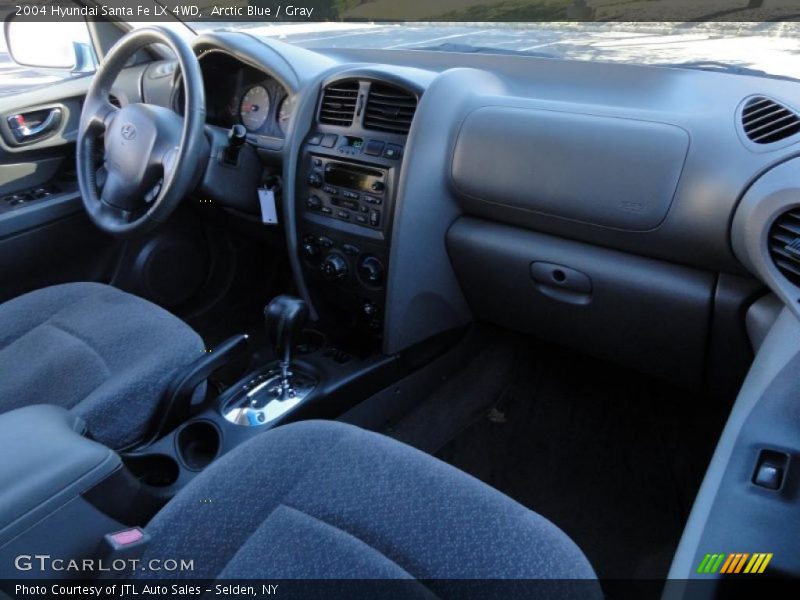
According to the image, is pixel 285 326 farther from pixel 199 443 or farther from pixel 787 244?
pixel 787 244

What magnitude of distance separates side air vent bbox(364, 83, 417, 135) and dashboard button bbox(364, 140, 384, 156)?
0.04 metres

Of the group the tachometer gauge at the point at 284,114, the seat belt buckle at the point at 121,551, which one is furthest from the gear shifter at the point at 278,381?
the seat belt buckle at the point at 121,551

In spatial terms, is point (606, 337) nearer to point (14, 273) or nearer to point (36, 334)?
point (36, 334)

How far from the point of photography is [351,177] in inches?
76.4

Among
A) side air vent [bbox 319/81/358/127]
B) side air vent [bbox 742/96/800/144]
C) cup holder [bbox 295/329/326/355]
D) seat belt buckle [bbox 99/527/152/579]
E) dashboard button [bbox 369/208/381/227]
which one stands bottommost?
cup holder [bbox 295/329/326/355]

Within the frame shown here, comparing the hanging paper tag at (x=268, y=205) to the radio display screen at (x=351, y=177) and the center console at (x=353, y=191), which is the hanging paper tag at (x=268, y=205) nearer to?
the center console at (x=353, y=191)

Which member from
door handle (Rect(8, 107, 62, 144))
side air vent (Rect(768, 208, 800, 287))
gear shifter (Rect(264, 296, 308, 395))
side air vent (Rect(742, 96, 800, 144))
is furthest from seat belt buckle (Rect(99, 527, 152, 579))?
door handle (Rect(8, 107, 62, 144))

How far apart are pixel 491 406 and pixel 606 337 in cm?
59

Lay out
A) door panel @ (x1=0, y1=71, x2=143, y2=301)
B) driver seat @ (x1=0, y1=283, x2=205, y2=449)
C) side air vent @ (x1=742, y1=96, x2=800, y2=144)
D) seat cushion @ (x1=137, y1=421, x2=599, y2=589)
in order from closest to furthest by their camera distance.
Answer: seat cushion @ (x1=137, y1=421, x2=599, y2=589)
side air vent @ (x1=742, y1=96, x2=800, y2=144)
driver seat @ (x1=0, y1=283, x2=205, y2=449)
door panel @ (x1=0, y1=71, x2=143, y2=301)

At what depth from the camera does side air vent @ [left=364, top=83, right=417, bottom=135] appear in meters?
1.82

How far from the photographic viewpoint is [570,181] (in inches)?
63.4

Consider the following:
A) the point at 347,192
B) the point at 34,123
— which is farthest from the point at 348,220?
the point at 34,123

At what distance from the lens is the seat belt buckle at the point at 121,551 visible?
947 millimetres

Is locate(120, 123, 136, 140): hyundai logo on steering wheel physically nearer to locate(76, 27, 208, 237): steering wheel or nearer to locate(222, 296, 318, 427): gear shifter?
locate(76, 27, 208, 237): steering wheel
